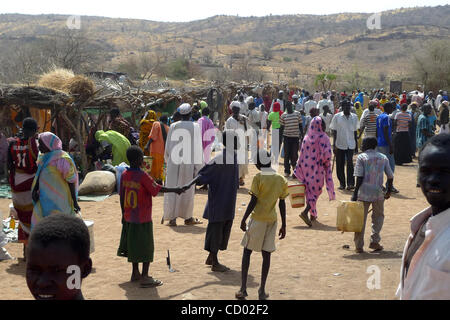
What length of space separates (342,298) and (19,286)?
326 centimetres

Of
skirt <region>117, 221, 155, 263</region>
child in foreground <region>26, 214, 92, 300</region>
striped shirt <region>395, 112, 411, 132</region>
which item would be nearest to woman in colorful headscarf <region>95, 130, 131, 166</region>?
skirt <region>117, 221, 155, 263</region>

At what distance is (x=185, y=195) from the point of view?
8.56m

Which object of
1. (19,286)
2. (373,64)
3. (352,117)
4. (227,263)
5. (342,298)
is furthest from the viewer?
(373,64)

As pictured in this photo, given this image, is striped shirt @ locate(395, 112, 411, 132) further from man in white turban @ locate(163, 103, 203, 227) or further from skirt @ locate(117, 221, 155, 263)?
skirt @ locate(117, 221, 155, 263)

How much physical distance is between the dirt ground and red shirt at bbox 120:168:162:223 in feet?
2.48

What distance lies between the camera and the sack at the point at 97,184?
35.8 feet

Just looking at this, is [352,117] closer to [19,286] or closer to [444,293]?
[19,286]

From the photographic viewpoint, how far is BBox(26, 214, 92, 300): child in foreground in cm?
216

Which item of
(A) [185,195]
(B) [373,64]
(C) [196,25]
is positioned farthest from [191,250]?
(C) [196,25]

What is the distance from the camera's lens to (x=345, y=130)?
11.1m

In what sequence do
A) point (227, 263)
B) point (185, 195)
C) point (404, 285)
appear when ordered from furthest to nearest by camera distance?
point (185, 195)
point (227, 263)
point (404, 285)

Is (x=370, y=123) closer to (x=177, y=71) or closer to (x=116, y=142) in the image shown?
(x=116, y=142)

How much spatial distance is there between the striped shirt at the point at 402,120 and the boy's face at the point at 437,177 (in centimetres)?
1223

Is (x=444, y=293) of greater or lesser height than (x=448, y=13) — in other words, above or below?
below
